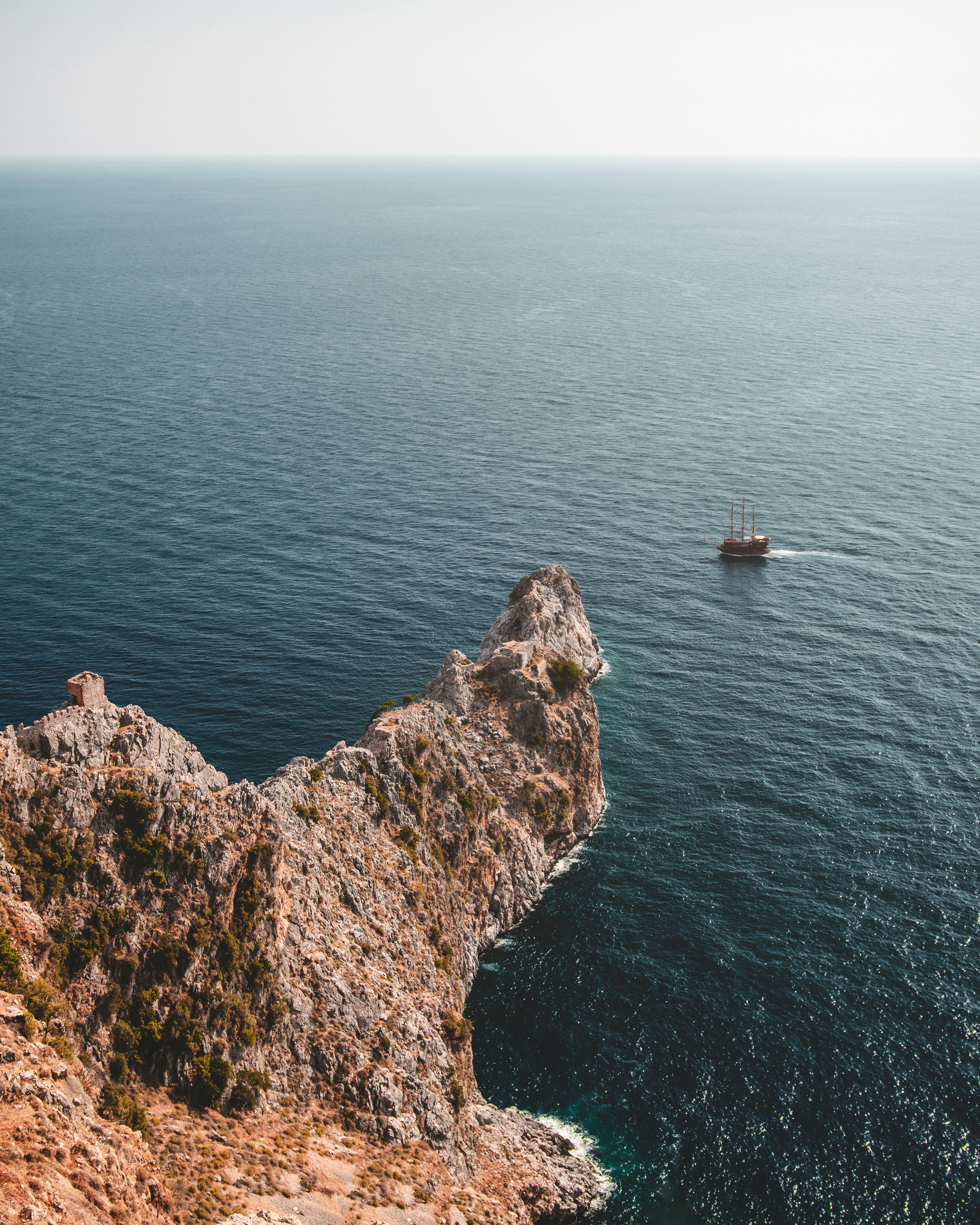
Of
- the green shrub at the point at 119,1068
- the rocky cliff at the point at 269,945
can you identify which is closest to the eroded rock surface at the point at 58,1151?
the rocky cliff at the point at 269,945

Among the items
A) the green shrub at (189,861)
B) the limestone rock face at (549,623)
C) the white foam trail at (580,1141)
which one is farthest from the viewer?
Result: the limestone rock face at (549,623)

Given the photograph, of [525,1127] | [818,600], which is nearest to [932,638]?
[818,600]

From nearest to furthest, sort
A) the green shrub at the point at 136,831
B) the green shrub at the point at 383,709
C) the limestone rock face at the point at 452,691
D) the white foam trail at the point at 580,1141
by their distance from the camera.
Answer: the green shrub at the point at 136,831, the white foam trail at the point at 580,1141, the green shrub at the point at 383,709, the limestone rock face at the point at 452,691

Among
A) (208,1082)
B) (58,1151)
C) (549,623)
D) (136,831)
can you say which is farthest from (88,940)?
(549,623)

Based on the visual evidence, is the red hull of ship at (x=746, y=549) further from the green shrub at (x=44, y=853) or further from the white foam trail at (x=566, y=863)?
the green shrub at (x=44, y=853)

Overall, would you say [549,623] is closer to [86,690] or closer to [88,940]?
[86,690]

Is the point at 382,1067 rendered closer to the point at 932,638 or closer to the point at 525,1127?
the point at 525,1127
